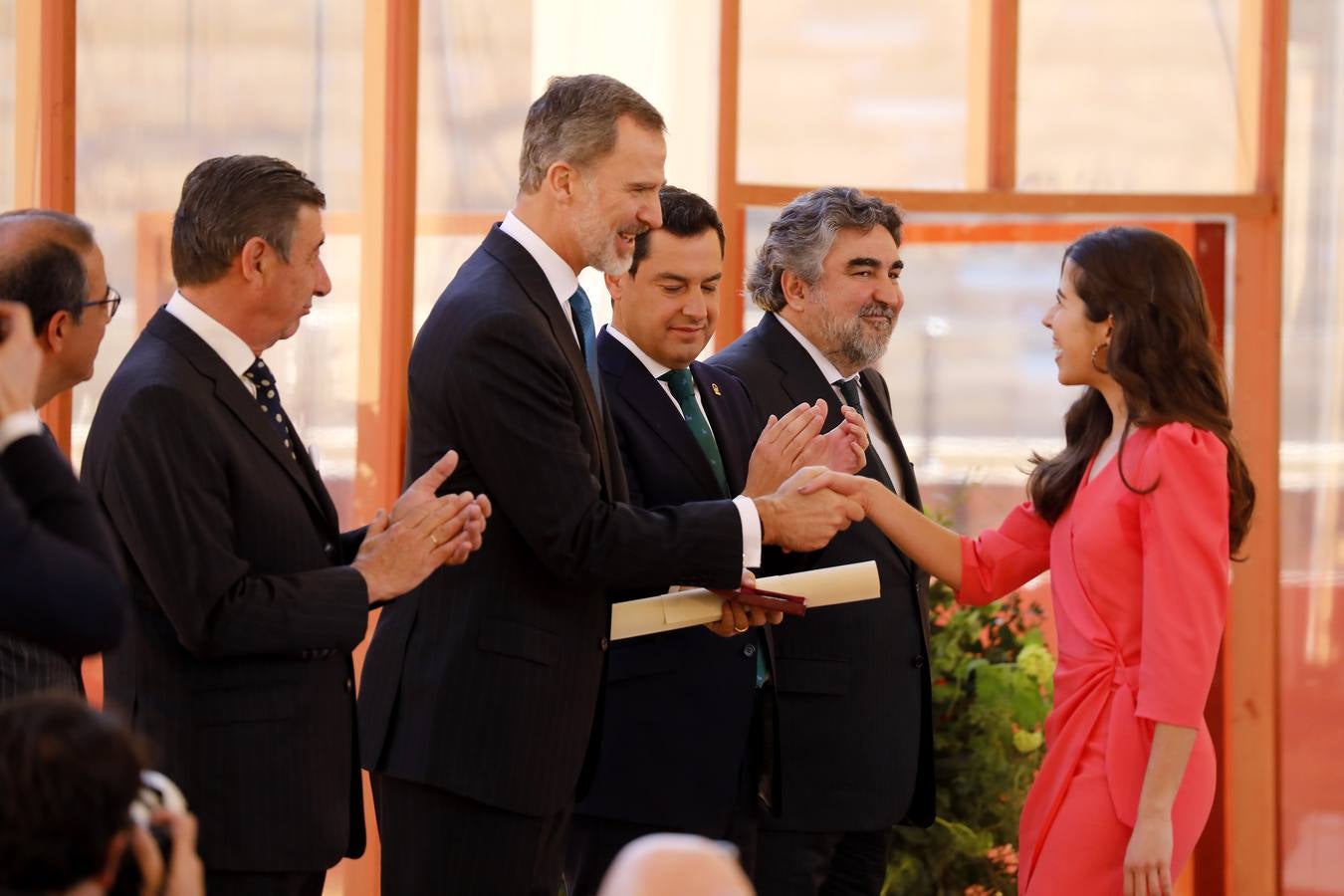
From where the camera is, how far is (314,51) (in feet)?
13.4

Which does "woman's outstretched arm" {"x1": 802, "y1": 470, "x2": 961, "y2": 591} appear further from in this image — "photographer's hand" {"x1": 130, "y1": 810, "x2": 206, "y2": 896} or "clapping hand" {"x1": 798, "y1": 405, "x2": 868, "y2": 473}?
"photographer's hand" {"x1": 130, "y1": 810, "x2": 206, "y2": 896}

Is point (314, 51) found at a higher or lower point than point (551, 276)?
higher

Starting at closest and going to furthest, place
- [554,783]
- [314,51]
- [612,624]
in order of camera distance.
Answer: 1. [554,783]
2. [612,624]
3. [314,51]

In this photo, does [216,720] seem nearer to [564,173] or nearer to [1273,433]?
[564,173]

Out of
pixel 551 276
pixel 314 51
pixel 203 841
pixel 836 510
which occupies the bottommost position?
pixel 203 841

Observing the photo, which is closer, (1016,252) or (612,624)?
(612,624)

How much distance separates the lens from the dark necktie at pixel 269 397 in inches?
94.4

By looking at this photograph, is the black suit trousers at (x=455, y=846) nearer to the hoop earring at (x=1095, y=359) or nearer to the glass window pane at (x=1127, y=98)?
the hoop earring at (x=1095, y=359)

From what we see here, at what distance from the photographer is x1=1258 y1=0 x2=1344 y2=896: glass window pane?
4.72m

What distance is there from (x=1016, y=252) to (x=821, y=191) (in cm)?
140

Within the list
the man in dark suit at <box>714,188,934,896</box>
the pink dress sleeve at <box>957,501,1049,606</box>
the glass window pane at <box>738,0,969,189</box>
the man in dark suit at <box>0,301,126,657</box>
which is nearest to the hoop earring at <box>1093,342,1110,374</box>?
the pink dress sleeve at <box>957,501,1049,606</box>

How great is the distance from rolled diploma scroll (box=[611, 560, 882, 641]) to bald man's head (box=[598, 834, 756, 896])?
1536mm

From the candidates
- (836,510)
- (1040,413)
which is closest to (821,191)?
(836,510)

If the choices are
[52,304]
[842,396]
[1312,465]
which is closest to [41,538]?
[52,304]
